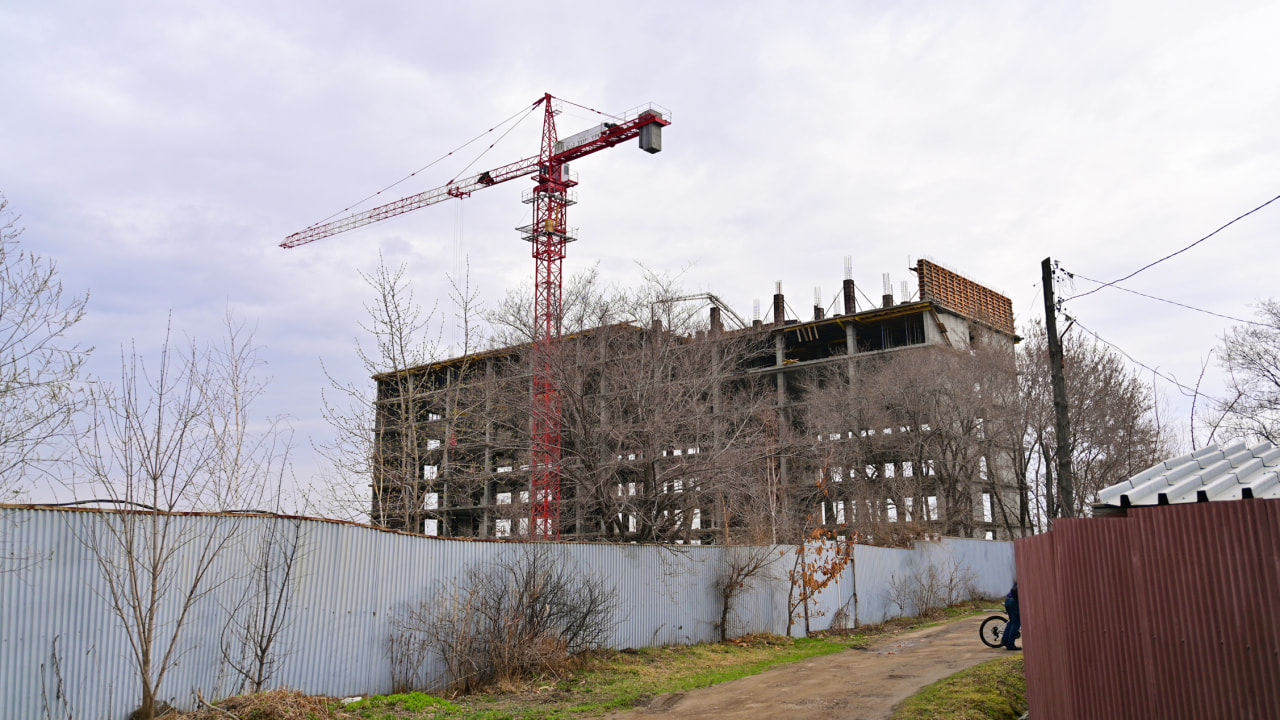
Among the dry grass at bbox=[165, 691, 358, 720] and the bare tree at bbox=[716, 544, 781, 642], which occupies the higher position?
the bare tree at bbox=[716, 544, 781, 642]

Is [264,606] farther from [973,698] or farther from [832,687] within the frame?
[973,698]

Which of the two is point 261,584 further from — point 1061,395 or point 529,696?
point 1061,395

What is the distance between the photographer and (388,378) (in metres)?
22.9

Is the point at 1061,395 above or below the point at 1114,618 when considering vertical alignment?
above

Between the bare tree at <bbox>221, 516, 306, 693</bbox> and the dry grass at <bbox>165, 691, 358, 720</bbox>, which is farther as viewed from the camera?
the bare tree at <bbox>221, 516, 306, 693</bbox>

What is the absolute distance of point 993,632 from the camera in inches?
717

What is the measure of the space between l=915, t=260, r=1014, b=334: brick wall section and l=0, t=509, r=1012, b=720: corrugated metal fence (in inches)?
1530

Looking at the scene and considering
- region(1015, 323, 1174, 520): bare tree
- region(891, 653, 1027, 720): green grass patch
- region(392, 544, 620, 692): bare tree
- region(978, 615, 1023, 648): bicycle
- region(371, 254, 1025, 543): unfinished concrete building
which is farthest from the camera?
region(1015, 323, 1174, 520): bare tree

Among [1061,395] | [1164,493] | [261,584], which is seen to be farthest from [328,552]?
[1061,395]

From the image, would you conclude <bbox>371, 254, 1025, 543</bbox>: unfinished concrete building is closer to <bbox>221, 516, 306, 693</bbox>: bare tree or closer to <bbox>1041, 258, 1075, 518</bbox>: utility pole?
<bbox>1041, 258, 1075, 518</bbox>: utility pole

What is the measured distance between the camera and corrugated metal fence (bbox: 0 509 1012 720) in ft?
29.3

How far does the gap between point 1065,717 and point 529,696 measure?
26.5ft

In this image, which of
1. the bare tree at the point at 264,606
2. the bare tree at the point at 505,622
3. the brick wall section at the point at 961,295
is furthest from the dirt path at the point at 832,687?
the brick wall section at the point at 961,295

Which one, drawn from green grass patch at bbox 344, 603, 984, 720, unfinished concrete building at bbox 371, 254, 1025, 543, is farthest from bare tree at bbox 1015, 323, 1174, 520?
green grass patch at bbox 344, 603, 984, 720
